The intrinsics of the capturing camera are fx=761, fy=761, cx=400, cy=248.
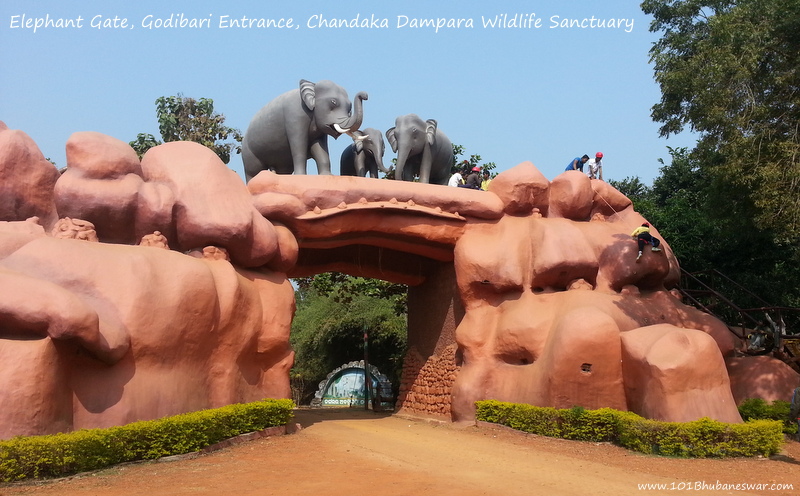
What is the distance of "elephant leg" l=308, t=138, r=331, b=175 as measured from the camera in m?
15.5

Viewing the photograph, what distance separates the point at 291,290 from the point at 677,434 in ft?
Result: 21.5

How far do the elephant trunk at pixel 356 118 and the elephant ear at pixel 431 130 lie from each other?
1953 mm

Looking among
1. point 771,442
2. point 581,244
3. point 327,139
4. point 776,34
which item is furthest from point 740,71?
point 327,139

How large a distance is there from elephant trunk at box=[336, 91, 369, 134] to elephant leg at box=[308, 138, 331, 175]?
2.10ft

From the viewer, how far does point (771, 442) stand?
10477 mm

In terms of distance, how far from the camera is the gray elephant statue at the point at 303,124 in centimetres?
1520

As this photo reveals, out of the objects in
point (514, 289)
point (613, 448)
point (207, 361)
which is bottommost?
point (613, 448)

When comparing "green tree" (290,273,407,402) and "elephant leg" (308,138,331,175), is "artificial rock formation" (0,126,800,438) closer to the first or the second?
"elephant leg" (308,138,331,175)

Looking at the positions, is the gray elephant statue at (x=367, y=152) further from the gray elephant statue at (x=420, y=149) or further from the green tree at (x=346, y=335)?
the green tree at (x=346, y=335)

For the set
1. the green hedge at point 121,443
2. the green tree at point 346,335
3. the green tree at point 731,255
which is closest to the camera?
the green hedge at point 121,443

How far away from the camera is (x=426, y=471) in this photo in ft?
30.0

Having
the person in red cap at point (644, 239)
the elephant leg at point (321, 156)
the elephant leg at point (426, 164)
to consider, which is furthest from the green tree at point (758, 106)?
the elephant leg at point (321, 156)

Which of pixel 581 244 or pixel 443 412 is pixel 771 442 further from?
pixel 443 412

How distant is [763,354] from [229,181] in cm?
1086
